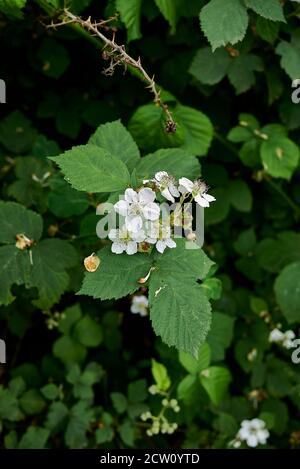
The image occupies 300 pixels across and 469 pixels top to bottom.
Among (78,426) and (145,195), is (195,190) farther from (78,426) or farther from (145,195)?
(78,426)

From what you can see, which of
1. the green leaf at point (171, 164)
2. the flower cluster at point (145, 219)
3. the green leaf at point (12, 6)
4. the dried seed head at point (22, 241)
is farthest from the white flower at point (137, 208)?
the green leaf at point (12, 6)

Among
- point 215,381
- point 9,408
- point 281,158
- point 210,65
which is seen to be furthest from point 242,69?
point 9,408

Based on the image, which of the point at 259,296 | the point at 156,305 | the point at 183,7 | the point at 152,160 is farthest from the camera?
the point at 259,296

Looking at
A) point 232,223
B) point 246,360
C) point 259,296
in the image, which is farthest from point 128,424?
point 232,223

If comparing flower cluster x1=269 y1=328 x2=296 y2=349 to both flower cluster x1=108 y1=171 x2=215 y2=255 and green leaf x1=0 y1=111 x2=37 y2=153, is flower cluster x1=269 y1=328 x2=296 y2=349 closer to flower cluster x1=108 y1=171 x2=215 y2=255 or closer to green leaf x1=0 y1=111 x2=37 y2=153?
flower cluster x1=108 y1=171 x2=215 y2=255

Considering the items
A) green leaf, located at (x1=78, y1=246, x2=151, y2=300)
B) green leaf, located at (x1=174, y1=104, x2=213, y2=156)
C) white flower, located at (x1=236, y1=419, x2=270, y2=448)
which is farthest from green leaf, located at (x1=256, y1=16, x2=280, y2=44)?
white flower, located at (x1=236, y1=419, x2=270, y2=448)

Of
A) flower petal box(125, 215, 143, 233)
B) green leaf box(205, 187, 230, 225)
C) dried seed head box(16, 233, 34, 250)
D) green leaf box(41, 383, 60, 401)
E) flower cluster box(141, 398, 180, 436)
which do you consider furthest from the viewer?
green leaf box(205, 187, 230, 225)
